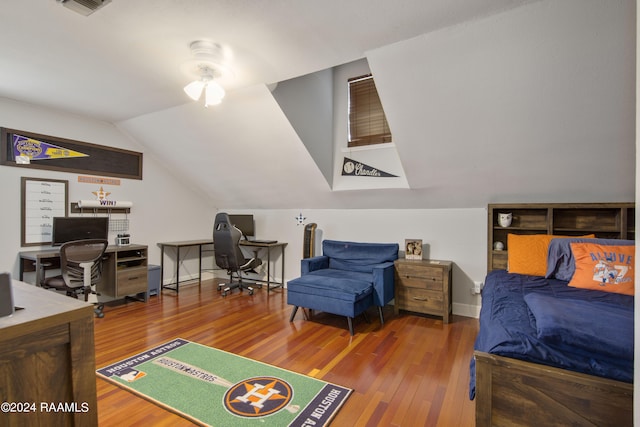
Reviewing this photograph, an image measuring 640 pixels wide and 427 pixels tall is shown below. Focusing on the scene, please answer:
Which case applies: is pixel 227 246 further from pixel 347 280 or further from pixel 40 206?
pixel 40 206

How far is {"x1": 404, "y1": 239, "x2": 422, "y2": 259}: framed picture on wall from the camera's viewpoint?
3.92m

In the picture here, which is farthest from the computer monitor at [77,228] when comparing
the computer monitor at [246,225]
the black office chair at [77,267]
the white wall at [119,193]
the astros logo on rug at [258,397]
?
the astros logo on rug at [258,397]

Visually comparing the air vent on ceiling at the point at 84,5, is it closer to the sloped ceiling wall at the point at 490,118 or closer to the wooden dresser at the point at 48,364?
the sloped ceiling wall at the point at 490,118

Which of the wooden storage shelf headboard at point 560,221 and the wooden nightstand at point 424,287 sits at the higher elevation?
the wooden storage shelf headboard at point 560,221

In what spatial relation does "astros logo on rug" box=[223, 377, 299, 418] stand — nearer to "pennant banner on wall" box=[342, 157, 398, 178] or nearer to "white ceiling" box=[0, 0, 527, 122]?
"white ceiling" box=[0, 0, 527, 122]

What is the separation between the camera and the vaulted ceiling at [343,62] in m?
1.93

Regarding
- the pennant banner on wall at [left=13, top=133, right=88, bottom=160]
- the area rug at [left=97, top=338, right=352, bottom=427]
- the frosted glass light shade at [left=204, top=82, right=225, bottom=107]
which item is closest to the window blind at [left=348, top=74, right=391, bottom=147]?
the frosted glass light shade at [left=204, top=82, right=225, bottom=107]

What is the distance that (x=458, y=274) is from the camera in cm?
385

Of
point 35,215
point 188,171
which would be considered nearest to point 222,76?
point 188,171

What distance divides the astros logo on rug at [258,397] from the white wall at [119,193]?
3150mm

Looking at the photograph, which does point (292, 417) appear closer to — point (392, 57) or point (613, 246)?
point (392, 57)

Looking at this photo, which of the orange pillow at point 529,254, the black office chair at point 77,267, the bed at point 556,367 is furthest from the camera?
the black office chair at point 77,267

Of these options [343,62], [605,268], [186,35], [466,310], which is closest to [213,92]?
[186,35]

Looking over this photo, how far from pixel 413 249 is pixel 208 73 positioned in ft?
9.71
